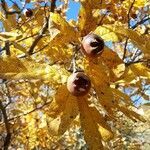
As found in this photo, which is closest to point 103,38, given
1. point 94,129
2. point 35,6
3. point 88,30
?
point 88,30

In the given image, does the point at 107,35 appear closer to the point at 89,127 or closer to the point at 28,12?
the point at 89,127

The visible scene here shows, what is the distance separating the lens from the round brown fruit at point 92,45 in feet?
3.88

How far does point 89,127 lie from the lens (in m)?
1.26

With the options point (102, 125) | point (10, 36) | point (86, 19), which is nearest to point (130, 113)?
point (102, 125)

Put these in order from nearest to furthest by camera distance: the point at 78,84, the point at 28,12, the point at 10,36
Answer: the point at 78,84 < the point at 10,36 < the point at 28,12

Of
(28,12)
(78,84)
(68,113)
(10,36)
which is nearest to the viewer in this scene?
(78,84)

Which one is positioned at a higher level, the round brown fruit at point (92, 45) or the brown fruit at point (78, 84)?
the round brown fruit at point (92, 45)

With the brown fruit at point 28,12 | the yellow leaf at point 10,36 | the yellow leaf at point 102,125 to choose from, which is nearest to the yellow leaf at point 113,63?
the yellow leaf at point 102,125

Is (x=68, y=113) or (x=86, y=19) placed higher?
(x=86, y=19)

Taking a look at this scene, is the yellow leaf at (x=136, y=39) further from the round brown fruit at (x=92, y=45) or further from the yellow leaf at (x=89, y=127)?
the yellow leaf at (x=89, y=127)

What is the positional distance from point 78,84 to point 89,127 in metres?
0.19

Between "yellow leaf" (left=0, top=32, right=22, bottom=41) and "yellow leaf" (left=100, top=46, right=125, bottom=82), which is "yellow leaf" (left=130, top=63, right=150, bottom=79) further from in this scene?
"yellow leaf" (left=0, top=32, right=22, bottom=41)

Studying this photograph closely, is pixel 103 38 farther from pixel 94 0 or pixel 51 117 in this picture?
pixel 51 117

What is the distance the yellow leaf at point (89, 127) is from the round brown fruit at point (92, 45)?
0.57ft
